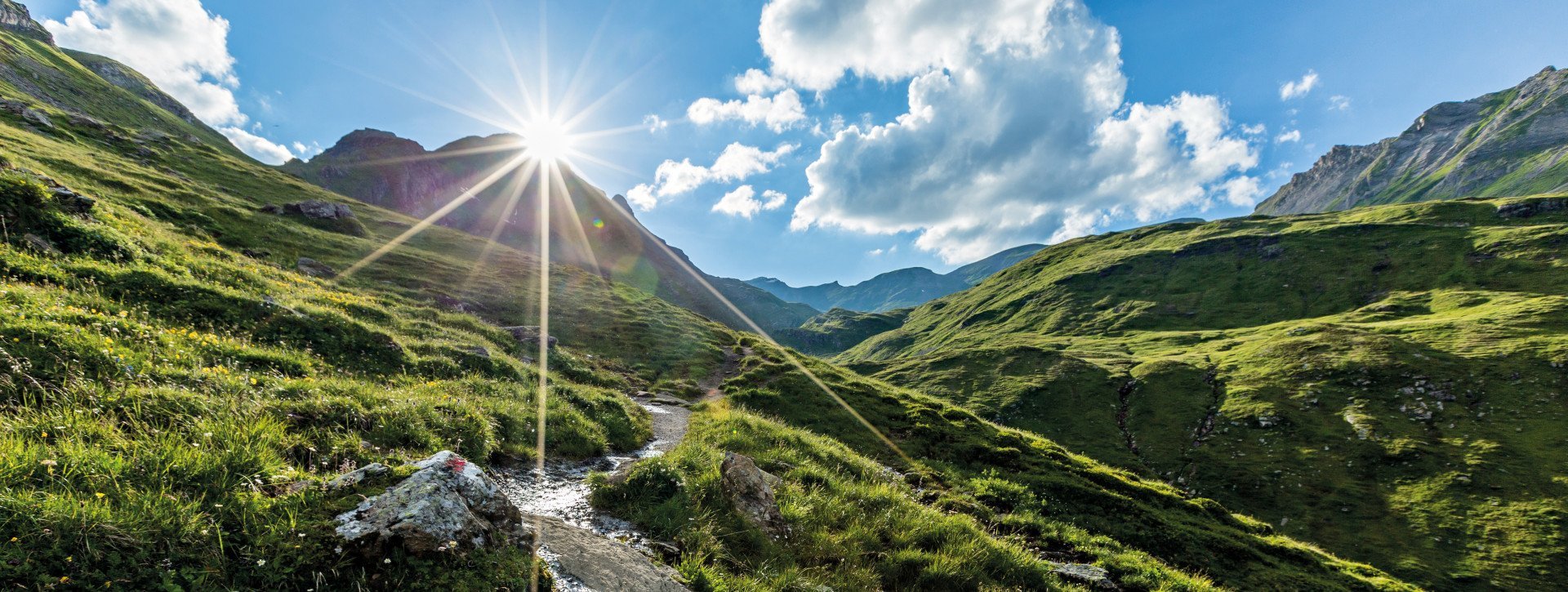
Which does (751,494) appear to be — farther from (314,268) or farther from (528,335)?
(314,268)

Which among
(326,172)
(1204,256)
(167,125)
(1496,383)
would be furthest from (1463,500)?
(326,172)

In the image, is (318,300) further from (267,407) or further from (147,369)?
(267,407)

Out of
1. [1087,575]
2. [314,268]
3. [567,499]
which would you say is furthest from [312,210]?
[1087,575]

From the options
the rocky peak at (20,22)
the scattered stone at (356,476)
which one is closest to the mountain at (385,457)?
the scattered stone at (356,476)

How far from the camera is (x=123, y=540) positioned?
13.2 feet

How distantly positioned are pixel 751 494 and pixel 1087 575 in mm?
8837

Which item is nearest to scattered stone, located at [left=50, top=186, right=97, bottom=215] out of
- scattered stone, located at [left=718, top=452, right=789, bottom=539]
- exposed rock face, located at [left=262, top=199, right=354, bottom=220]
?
scattered stone, located at [left=718, top=452, right=789, bottom=539]

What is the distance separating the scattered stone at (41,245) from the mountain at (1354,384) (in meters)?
73.8

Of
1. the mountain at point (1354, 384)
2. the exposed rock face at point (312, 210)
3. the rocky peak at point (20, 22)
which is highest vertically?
the rocky peak at point (20, 22)

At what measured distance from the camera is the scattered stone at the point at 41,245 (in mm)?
12578

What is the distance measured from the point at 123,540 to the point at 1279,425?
87329 mm

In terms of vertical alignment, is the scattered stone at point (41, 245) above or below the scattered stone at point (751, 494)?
above

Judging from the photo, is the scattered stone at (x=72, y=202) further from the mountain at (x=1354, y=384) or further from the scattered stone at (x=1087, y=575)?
the mountain at (x=1354, y=384)

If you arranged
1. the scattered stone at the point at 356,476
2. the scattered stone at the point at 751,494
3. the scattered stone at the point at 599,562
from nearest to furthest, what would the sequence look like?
the scattered stone at the point at 356,476 < the scattered stone at the point at 599,562 < the scattered stone at the point at 751,494
